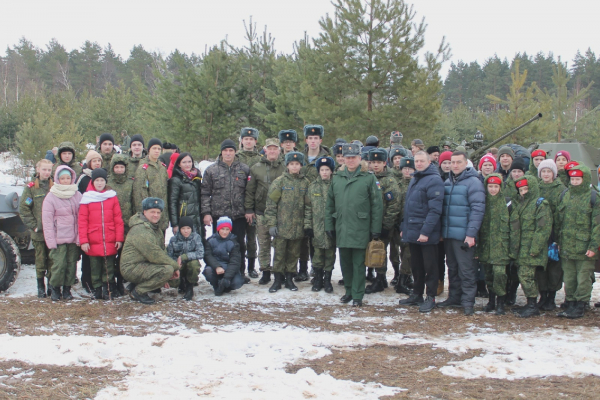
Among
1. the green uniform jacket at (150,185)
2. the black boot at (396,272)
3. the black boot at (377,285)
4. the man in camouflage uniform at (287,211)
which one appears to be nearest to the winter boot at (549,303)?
the black boot at (396,272)

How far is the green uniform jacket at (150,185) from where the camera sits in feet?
21.1

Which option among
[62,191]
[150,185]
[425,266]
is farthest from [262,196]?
[62,191]

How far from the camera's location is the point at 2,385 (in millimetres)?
3578

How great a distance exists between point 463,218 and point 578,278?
1344 mm

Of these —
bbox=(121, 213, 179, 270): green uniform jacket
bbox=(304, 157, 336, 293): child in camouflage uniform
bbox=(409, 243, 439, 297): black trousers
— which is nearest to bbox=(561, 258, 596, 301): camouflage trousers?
bbox=(409, 243, 439, 297): black trousers

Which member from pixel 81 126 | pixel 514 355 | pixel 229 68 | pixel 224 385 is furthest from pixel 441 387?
pixel 81 126

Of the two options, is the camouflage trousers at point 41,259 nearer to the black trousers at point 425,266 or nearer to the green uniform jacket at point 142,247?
the green uniform jacket at point 142,247

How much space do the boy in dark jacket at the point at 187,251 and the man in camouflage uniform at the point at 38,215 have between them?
1.53 metres

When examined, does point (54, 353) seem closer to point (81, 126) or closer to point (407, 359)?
point (407, 359)

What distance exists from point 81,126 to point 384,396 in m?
25.9

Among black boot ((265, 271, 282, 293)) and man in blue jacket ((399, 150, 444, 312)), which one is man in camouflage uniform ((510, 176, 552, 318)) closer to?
man in blue jacket ((399, 150, 444, 312))

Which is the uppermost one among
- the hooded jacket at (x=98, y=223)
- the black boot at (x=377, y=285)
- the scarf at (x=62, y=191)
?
the scarf at (x=62, y=191)

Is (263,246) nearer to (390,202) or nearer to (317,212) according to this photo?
(317,212)

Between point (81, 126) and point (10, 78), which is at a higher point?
point (10, 78)
